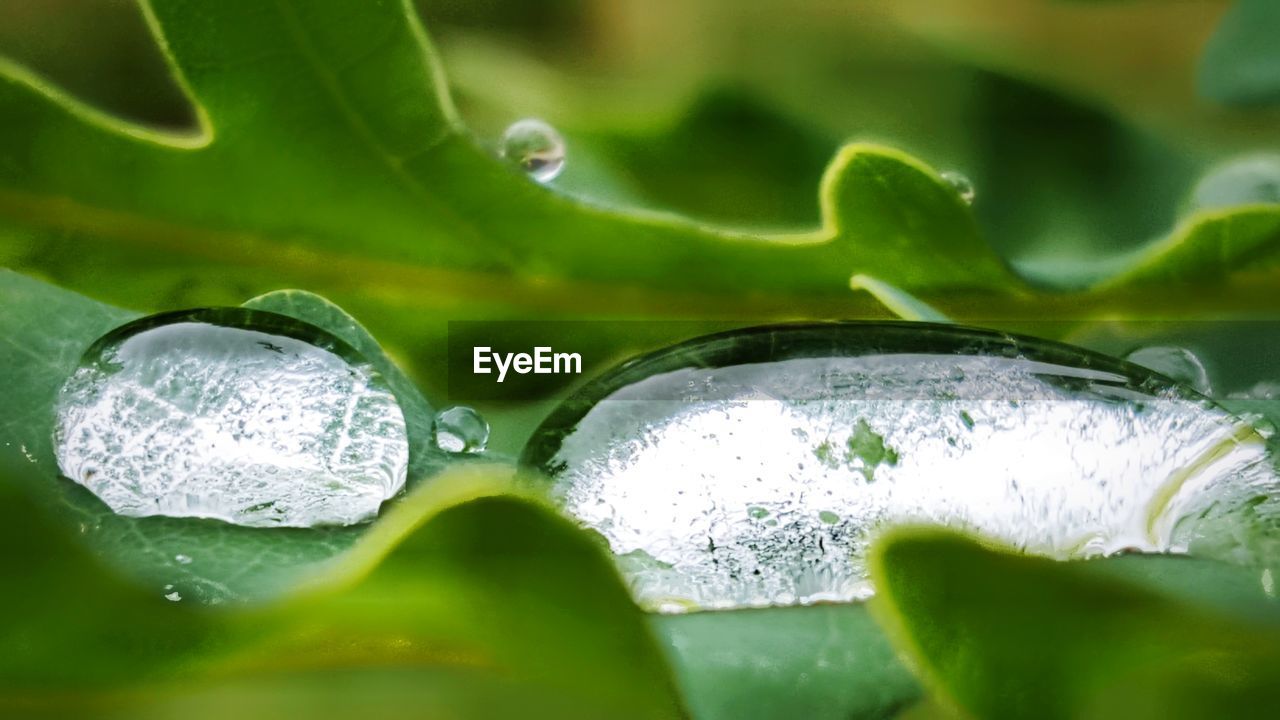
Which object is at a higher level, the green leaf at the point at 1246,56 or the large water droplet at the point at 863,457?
the green leaf at the point at 1246,56

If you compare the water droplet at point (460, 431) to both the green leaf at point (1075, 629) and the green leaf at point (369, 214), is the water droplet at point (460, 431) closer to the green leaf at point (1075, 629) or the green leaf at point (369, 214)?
the green leaf at point (369, 214)

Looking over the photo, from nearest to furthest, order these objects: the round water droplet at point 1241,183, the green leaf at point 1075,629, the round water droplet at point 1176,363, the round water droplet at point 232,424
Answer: the green leaf at point 1075,629
the round water droplet at point 232,424
the round water droplet at point 1176,363
the round water droplet at point 1241,183

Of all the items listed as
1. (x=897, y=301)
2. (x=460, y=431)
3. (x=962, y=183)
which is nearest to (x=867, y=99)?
(x=962, y=183)

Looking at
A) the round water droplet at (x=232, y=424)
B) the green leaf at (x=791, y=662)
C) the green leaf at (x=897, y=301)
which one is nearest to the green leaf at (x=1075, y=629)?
the green leaf at (x=791, y=662)

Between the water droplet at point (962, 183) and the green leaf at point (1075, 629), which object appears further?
the water droplet at point (962, 183)

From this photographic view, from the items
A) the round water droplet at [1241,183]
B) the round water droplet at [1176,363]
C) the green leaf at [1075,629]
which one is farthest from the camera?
the round water droplet at [1241,183]

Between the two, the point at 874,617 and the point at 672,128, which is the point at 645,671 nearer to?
the point at 874,617

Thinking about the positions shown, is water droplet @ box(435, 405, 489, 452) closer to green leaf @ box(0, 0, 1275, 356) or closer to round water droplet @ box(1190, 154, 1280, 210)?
green leaf @ box(0, 0, 1275, 356)

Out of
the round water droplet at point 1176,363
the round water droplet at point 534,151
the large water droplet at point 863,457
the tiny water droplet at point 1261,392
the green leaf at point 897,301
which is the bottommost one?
the large water droplet at point 863,457
